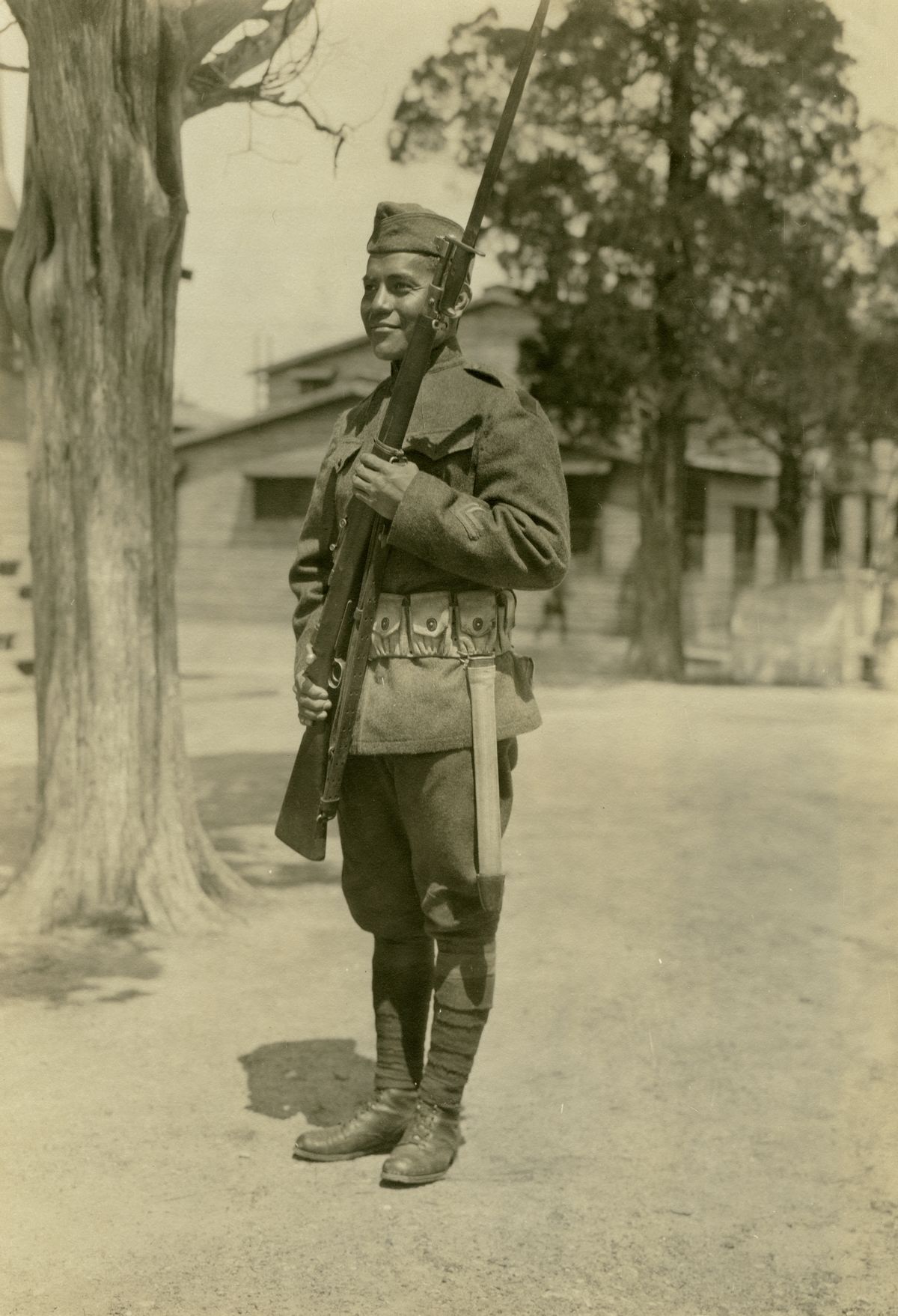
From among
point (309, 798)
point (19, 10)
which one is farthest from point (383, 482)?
point (19, 10)

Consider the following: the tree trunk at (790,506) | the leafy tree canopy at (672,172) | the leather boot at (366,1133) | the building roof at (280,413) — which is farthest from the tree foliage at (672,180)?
the leather boot at (366,1133)

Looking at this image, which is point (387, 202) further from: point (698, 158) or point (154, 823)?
point (698, 158)

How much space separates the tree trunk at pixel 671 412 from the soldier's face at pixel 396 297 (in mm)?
12972

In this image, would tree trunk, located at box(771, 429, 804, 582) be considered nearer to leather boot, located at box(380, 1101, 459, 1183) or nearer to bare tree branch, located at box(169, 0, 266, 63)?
bare tree branch, located at box(169, 0, 266, 63)

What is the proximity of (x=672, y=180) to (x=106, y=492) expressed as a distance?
11.9 m

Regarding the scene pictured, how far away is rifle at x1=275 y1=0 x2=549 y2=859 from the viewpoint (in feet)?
9.24

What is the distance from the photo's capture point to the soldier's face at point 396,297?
2.91m

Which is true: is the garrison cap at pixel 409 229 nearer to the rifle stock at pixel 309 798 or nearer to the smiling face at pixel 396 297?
the smiling face at pixel 396 297

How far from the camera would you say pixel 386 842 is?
10.1 ft

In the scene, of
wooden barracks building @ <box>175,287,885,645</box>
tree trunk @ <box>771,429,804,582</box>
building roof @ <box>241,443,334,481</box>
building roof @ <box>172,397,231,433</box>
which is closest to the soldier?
tree trunk @ <box>771,429,804,582</box>

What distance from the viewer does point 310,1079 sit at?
3725 mm

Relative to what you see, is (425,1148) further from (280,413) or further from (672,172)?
(280,413)

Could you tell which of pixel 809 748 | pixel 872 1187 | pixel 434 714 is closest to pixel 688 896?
pixel 872 1187

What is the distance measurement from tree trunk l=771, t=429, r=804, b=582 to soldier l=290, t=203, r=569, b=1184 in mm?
20149
